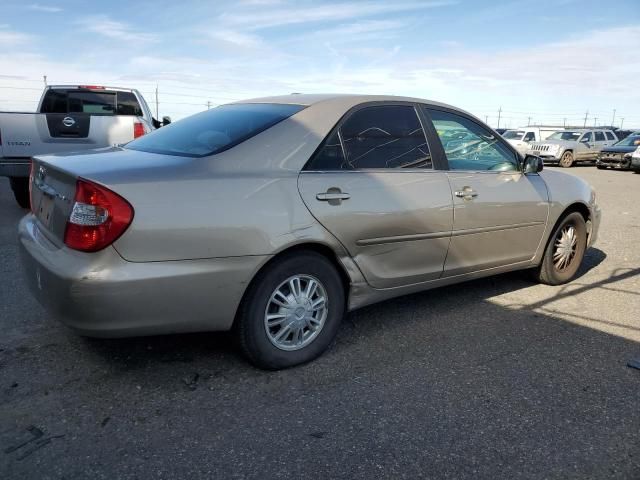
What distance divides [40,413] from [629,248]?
6.55 m

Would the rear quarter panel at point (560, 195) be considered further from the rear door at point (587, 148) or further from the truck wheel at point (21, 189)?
the rear door at point (587, 148)

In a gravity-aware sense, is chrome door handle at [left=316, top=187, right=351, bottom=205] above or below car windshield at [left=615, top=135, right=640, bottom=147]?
below

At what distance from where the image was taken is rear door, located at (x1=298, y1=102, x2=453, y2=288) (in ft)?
10.7

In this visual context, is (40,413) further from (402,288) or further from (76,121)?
(76,121)

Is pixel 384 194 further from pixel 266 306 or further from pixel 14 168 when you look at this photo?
pixel 14 168

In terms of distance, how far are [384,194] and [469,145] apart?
3.77 ft

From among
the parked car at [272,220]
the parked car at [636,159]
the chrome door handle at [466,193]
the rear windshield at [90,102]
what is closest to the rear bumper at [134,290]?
the parked car at [272,220]

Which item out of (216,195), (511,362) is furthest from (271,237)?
(511,362)

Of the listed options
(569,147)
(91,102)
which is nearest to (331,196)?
(91,102)

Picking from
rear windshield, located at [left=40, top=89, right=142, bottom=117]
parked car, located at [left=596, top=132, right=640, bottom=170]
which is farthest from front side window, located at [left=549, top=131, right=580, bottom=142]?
rear windshield, located at [left=40, top=89, right=142, bottom=117]

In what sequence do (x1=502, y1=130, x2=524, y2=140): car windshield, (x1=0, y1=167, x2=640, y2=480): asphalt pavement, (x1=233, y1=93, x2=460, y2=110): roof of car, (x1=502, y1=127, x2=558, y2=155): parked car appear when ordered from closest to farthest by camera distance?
(x1=0, y1=167, x2=640, y2=480): asphalt pavement, (x1=233, y1=93, x2=460, y2=110): roof of car, (x1=502, y1=127, x2=558, y2=155): parked car, (x1=502, y1=130, x2=524, y2=140): car windshield

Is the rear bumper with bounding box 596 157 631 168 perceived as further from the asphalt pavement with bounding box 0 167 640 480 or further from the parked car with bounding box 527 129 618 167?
the asphalt pavement with bounding box 0 167 640 480

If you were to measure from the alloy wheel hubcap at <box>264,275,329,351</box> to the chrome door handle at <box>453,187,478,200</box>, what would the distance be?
4.25 ft

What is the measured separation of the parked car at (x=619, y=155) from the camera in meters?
20.4
